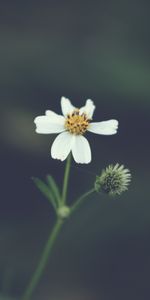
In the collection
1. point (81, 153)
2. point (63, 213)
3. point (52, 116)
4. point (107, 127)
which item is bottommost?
point (63, 213)

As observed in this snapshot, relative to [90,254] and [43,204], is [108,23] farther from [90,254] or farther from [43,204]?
[90,254]

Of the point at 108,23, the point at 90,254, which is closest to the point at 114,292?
the point at 90,254

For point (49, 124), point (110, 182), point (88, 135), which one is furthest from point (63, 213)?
point (88, 135)

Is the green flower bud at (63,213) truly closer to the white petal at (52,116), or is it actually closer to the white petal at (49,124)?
the white petal at (49,124)

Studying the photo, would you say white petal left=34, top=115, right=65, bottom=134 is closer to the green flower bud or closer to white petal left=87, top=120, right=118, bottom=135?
white petal left=87, top=120, right=118, bottom=135

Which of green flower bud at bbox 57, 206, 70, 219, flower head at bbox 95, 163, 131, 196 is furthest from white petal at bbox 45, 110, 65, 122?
green flower bud at bbox 57, 206, 70, 219

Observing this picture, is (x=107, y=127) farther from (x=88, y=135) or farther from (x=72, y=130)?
(x=88, y=135)
